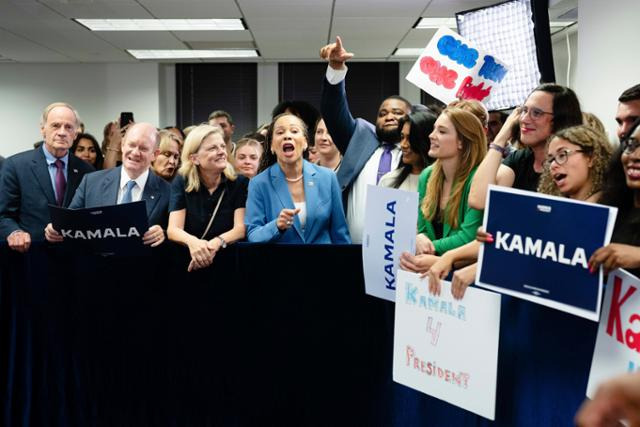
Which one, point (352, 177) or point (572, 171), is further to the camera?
point (352, 177)

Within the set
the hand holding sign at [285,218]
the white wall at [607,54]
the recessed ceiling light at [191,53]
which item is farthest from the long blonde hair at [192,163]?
the recessed ceiling light at [191,53]

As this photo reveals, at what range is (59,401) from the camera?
102 inches

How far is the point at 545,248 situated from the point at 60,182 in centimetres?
238

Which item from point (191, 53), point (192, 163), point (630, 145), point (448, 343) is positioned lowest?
point (448, 343)

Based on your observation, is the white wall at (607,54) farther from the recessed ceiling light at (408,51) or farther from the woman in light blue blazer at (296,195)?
the recessed ceiling light at (408,51)

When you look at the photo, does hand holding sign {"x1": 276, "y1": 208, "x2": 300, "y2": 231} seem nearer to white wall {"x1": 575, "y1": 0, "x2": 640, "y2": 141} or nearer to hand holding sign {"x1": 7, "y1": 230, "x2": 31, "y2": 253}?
hand holding sign {"x1": 7, "y1": 230, "x2": 31, "y2": 253}

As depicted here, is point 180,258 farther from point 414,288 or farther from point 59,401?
point 414,288

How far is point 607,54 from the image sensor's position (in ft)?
15.1

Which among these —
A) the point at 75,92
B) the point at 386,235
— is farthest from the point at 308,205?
the point at 75,92

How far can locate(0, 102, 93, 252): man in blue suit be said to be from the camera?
3.02m

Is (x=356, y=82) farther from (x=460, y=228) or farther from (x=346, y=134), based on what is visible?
(x=460, y=228)

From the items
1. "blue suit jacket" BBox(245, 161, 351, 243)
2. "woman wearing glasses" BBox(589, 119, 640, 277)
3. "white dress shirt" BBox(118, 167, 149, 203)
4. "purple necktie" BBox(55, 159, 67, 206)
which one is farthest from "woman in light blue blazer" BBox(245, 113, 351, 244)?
"woman wearing glasses" BBox(589, 119, 640, 277)

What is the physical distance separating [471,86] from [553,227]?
1.72m

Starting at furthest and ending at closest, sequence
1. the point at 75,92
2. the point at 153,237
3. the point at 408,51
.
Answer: the point at 75,92, the point at 408,51, the point at 153,237
